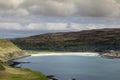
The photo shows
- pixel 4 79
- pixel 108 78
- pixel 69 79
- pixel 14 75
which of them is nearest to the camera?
pixel 4 79

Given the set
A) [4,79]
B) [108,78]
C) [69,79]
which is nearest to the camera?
[4,79]

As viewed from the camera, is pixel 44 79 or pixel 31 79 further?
pixel 44 79

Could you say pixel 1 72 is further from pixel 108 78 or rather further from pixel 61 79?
pixel 108 78

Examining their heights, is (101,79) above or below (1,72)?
below

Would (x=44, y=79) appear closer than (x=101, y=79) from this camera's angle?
Yes

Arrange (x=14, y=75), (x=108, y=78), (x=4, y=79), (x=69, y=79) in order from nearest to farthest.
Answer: (x=4, y=79), (x=14, y=75), (x=69, y=79), (x=108, y=78)

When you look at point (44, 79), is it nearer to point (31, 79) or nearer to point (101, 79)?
point (31, 79)

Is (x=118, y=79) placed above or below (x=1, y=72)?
below

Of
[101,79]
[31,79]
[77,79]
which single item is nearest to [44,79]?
[31,79]

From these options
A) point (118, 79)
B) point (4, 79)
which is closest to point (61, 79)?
point (118, 79)
